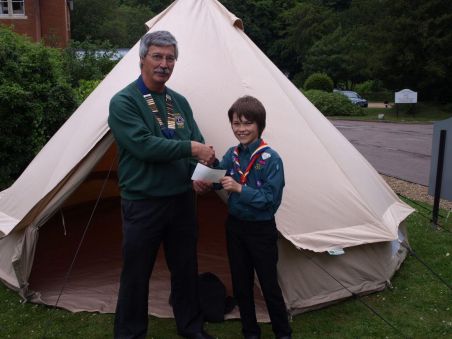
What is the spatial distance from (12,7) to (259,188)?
26.4 m

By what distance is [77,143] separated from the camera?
13.6 feet

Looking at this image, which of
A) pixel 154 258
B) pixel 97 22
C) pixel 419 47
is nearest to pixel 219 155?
pixel 154 258

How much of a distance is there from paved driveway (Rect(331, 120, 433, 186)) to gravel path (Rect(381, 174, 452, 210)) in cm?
31

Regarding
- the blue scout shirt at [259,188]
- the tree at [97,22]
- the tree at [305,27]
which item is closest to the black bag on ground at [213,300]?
the blue scout shirt at [259,188]

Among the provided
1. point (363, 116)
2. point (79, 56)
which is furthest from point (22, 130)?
point (363, 116)

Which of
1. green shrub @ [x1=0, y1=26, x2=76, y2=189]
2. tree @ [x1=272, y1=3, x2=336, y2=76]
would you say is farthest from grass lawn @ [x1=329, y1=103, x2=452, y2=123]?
green shrub @ [x1=0, y1=26, x2=76, y2=189]

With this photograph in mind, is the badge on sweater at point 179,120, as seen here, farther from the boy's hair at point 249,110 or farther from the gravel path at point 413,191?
the gravel path at point 413,191

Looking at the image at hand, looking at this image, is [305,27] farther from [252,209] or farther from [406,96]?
[252,209]

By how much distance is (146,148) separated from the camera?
3.02m

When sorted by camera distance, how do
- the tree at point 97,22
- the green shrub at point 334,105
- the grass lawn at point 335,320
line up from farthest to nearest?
the tree at point 97,22, the green shrub at point 334,105, the grass lawn at point 335,320

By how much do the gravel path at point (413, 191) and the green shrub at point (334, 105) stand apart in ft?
59.4

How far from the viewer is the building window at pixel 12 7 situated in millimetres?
25672

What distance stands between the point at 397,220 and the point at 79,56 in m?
15.1

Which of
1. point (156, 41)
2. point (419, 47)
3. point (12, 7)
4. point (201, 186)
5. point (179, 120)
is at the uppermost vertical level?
point (12, 7)
